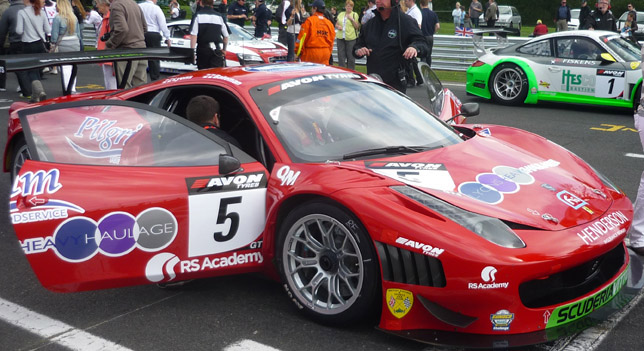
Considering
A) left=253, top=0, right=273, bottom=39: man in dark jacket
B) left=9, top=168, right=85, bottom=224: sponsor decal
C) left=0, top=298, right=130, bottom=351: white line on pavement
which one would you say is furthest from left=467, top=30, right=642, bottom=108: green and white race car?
left=253, top=0, right=273, bottom=39: man in dark jacket

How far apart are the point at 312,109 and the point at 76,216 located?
1436mm

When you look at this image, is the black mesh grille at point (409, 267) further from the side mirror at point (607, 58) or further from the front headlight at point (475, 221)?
the side mirror at point (607, 58)

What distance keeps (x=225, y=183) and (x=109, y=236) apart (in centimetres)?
64

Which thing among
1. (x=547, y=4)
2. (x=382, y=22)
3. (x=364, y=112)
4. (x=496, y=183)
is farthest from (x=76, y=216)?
(x=547, y=4)

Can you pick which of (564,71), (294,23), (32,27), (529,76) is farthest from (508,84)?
(32,27)

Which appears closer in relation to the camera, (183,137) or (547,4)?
(183,137)

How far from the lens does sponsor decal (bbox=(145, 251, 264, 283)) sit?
374 centimetres

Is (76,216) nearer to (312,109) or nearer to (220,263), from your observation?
(220,263)

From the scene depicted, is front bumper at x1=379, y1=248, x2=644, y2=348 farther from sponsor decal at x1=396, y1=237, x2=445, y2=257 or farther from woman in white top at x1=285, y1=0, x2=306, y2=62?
woman in white top at x1=285, y1=0, x2=306, y2=62

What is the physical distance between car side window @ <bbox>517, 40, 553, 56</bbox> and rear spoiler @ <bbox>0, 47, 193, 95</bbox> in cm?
716

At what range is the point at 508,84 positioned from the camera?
463 inches

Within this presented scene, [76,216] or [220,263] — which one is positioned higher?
[76,216]

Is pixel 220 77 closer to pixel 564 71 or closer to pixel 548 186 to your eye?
pixel 548 186

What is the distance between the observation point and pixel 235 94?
4.25 meters
